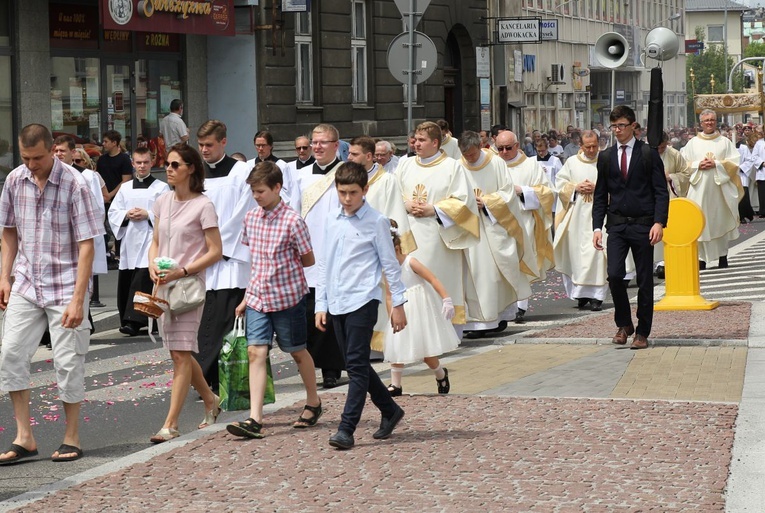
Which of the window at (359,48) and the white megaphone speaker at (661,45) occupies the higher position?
the window at (359,48)

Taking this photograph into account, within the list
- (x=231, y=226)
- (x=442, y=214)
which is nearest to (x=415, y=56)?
(x=442, y=214)

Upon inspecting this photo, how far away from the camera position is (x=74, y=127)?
23.5 m

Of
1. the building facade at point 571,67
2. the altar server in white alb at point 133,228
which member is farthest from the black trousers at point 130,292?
the building facade at point 571,67

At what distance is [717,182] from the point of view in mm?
21953

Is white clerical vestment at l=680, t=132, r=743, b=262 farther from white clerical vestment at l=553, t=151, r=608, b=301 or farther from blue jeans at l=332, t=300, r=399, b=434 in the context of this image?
blue jeans at l=332, t=300, r=399, b=434

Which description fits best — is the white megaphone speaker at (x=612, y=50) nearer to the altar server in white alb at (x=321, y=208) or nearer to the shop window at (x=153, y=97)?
the altar server in white alb at (x=321, y=208)

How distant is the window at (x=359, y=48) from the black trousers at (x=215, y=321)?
21.6 m

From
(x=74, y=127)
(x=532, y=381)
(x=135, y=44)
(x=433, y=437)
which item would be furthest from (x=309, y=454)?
(x=135, y=44)

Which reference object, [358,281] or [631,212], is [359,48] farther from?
[358,281]

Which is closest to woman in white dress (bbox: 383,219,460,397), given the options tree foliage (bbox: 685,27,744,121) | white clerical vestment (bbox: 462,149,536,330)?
white clerical vestment (bbox: 462,149,536,330)

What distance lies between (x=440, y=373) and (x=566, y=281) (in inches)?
287

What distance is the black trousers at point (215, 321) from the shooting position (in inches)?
400

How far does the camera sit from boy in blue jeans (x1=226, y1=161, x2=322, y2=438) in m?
8.83

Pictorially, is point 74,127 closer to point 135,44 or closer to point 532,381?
point 135,44
